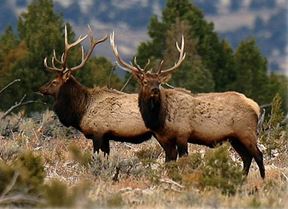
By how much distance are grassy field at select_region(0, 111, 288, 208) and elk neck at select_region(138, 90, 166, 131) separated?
752 mm

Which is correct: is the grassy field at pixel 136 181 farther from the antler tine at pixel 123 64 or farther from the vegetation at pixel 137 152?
the antler tine at pixel 123 64

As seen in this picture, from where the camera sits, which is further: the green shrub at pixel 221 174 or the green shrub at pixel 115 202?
the green shrub at pixel 221 174

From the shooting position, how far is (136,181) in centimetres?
1277

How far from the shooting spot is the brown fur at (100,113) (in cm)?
1603

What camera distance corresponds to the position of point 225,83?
3731 cm

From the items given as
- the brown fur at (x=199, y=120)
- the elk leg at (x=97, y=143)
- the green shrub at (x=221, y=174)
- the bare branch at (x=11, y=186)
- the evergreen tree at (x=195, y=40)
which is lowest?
the bare branch at (x=11, y=186)

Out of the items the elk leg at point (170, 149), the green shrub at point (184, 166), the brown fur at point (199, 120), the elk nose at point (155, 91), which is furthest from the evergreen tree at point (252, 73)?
the green shrub at point (184, 166)

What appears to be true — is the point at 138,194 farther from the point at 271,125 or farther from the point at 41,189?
the point at 271,125

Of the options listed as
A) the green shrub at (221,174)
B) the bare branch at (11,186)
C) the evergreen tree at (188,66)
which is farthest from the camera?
the evergreen tree at (188,66)

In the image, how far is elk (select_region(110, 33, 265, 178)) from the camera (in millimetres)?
14445

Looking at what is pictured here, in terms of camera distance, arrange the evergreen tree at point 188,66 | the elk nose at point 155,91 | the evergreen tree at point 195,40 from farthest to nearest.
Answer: the evergreen tree at point 195,40, the evergreen tree at point 188,66, the elk nose at point 155,91

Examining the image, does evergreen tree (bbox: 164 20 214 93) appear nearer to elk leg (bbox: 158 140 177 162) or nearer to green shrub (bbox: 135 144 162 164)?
green shrub (bbox: 135 144 162 164)

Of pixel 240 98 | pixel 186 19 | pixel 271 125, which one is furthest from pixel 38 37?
pixel 240 98

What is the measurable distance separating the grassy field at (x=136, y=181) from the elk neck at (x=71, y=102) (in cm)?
78
